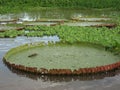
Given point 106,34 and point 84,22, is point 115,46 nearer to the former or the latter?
point 106,34

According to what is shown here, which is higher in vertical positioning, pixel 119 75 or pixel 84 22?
pixel 119 75

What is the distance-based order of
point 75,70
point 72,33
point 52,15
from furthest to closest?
point 52,15 < point 72,33 < point 75,70

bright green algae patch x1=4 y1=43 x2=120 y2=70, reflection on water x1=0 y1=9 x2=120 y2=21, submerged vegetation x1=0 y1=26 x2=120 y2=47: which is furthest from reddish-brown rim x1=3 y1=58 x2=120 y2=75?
reflection on water x1=0 y1=9 x2=120 y2=21

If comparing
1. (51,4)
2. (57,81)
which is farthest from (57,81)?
(51,4)

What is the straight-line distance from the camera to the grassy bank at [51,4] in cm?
2636

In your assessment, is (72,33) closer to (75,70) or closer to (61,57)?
(61,57)

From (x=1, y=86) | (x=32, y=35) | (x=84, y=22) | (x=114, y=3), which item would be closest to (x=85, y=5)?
(x=114, y=3)

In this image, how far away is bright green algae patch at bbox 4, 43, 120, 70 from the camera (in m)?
8.92

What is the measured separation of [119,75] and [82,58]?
4.76 ft

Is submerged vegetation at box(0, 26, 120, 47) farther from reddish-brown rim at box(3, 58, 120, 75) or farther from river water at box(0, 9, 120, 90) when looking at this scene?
river water at box(0, 9, 120, 90)

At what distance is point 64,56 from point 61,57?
142 mm

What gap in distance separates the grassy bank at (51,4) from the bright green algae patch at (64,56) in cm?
1505

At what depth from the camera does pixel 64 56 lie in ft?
31.9

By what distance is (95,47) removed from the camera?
34.7ft
